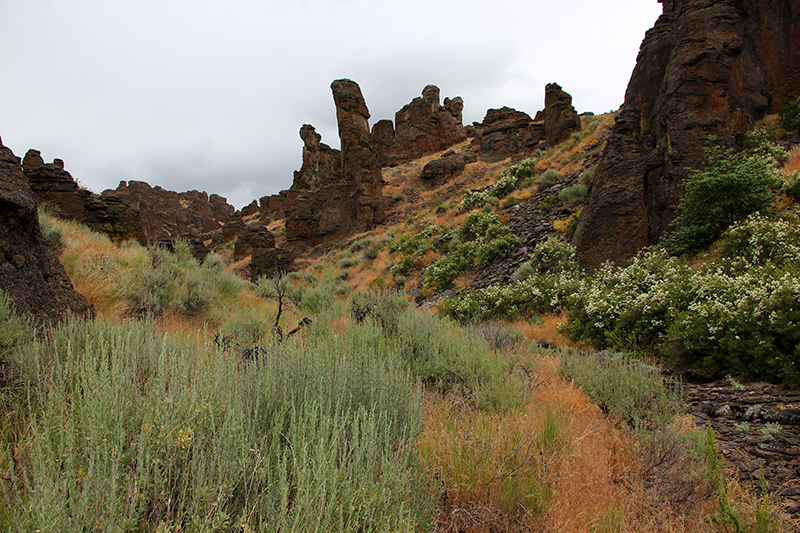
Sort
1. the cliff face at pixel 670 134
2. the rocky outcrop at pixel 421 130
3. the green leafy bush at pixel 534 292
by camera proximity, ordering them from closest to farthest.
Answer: the green leafy bush at pixel 534 292 < the cliff face at pixel 670 134 < the rocky outcrop at pixel 421 130

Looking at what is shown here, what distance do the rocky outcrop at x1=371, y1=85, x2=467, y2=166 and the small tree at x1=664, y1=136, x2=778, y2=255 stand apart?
43071mm

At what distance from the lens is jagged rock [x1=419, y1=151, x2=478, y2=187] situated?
3359 centimetres

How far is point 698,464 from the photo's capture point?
103 inches

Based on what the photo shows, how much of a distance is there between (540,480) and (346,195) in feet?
100

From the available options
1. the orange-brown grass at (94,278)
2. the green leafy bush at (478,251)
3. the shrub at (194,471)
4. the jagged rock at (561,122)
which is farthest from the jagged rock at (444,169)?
the shrub at (194,471)

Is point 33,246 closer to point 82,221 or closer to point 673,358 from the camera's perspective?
point 673,358

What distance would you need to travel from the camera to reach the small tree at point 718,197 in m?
6.99

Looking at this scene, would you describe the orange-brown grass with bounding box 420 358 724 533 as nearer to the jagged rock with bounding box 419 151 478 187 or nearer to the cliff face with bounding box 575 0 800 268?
the cliff face with bounding box 575 0 800 268

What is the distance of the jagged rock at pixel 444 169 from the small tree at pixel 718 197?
26184mm

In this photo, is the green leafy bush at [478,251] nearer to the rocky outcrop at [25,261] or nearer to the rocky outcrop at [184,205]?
the rocky outcrop at [25,261]

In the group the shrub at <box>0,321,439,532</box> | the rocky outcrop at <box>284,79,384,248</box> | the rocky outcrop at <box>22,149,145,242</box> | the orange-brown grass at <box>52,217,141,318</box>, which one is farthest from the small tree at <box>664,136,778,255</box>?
the rocky outcrop at <box>284,79,384,248</box>

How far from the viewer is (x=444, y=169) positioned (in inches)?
1345

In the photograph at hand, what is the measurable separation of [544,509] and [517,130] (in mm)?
34572

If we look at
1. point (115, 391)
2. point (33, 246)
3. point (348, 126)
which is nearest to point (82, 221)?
point (33, 246)
